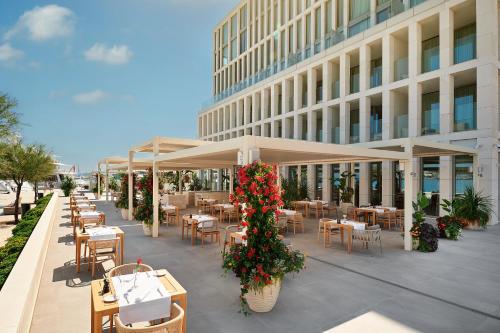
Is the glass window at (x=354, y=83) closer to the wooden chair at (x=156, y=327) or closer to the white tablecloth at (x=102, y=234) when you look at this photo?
the white tablecloth at (x=102, y=234)

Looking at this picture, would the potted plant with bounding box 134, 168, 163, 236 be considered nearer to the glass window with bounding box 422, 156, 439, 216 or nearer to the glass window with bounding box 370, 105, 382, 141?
the glass window with bounding box 370, 105, 382, 141

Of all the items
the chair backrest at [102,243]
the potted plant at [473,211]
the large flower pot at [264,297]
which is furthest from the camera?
the potted plant at [473,211]

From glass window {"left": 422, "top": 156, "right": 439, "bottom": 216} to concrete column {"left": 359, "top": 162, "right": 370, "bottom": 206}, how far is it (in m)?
2.94

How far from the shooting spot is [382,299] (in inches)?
206

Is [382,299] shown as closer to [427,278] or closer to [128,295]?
[427,278]

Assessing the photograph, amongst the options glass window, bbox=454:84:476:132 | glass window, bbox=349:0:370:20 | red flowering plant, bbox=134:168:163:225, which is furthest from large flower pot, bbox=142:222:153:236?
glass window, bbox=349:0:370:20

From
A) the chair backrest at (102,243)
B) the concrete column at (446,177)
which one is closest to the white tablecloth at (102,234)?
the chair backrest at (102,243)

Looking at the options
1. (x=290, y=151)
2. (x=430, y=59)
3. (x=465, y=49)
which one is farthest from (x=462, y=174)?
(x=290, y=151)

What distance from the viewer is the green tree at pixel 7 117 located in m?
7.70

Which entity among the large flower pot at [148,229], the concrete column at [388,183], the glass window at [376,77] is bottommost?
the large flower pot at [148,229]

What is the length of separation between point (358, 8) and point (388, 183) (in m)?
11.8

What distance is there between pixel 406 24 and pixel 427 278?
14.6 meters

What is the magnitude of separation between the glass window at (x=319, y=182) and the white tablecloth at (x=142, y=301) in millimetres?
18442

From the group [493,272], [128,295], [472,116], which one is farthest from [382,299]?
[472,116]
